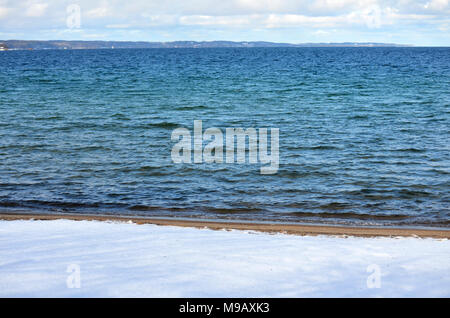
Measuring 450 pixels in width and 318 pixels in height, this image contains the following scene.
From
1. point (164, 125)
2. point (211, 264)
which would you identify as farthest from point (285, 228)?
point (164, 125)

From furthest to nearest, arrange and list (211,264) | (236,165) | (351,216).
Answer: (236,165), (351,216), (211,264)

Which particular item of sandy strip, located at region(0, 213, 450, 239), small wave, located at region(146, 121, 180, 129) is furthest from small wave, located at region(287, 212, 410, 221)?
small wave, located at region(146, 121, 180, 129)

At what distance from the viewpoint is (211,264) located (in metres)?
6.57

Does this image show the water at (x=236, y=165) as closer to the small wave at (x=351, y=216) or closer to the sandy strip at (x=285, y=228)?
the small wave at (x=351, y=216)

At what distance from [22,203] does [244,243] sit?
21.6ft

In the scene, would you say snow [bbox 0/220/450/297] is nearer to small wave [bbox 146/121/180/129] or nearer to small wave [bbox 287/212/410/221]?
small wave [bbox 287/212/410/221]

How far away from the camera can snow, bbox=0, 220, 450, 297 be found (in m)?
5.67

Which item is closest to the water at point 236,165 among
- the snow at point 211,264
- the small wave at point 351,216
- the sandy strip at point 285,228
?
the small wave at point 351,216

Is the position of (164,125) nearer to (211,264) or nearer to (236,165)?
(236,165)

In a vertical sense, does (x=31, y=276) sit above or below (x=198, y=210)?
above

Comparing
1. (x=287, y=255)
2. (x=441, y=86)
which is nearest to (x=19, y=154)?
(x=287, y=255)

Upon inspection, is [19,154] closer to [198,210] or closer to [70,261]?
[198,210]

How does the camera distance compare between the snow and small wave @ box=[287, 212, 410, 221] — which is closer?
the snow

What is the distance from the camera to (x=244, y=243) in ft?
25.7
